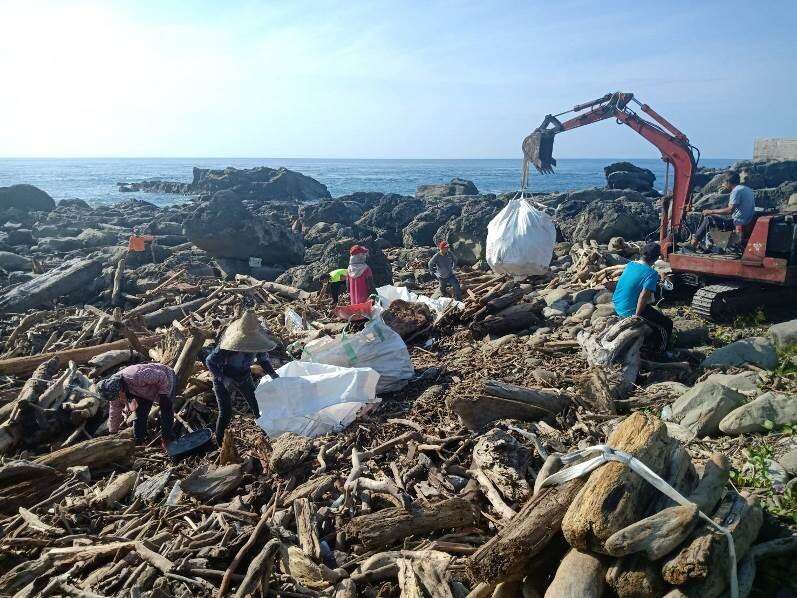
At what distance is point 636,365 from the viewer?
A: 6707mm

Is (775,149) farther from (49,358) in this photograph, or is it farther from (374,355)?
(49,358)

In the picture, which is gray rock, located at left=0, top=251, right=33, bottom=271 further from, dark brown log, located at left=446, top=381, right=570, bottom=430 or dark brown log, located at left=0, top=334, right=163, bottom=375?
dark brown log, located at left=446, top=381, right=570, bottom=430

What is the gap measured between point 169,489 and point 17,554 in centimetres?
121

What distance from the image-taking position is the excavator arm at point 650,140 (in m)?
12.1

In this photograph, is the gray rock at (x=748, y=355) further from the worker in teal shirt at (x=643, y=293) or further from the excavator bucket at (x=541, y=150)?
the excavator bucket at (x=541, y=150)

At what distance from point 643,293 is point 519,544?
15.8ft

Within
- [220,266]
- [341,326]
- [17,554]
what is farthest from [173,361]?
[220,266]

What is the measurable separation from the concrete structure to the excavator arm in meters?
44.3

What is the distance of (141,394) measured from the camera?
591cm

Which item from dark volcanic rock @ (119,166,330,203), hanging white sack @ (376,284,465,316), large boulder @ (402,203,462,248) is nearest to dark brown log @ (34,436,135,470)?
hanging white sack @ (376,284,465,316)

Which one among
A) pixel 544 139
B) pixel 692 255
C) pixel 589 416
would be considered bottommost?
pixel 589 416

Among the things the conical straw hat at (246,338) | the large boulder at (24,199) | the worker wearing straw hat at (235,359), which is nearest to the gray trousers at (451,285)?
the worker wearing straw hat at (235,359)

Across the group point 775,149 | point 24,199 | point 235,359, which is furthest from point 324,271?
point 775,149

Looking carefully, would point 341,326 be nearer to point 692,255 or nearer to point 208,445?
point 208,445
